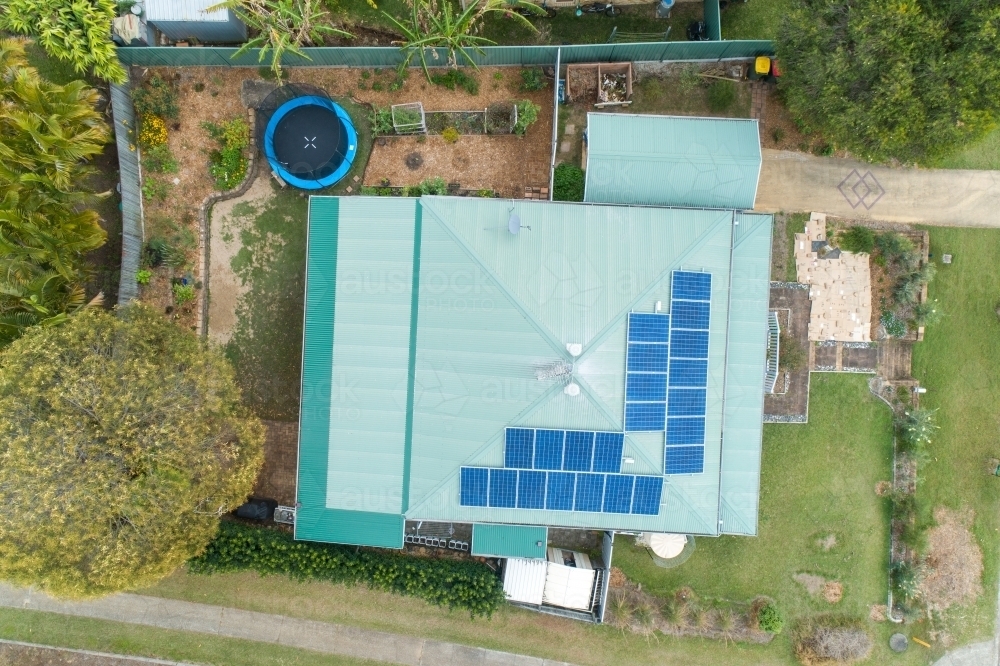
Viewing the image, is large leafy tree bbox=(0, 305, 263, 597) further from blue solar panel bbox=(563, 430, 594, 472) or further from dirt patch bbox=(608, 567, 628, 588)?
dirt patch bbox=(608, 567, 628, 588)

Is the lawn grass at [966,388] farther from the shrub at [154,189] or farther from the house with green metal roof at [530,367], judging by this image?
the shrub at [154,189]

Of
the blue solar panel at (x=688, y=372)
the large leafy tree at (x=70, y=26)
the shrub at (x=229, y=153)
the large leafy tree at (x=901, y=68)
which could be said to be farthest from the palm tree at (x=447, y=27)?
the blue solar panel at (x=688, y=372)

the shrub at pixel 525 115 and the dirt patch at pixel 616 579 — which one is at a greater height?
the shrub at pixel 525 115

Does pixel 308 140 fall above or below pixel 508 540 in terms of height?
above

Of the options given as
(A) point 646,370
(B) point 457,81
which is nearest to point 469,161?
(B) point 457,81

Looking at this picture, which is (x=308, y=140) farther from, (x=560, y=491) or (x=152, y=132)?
(x=560, y=491)

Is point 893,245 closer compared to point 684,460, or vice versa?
point 684,460

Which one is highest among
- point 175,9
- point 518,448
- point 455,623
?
point 175,9
